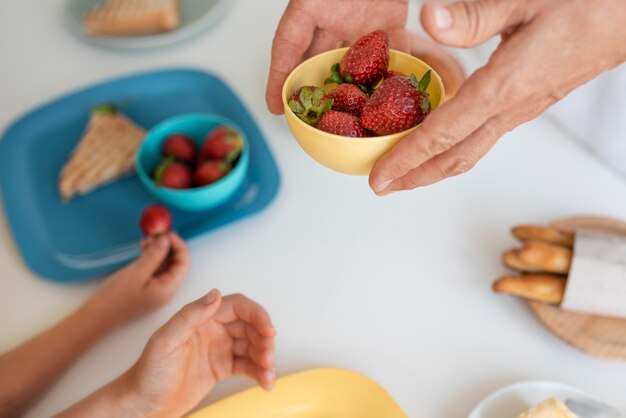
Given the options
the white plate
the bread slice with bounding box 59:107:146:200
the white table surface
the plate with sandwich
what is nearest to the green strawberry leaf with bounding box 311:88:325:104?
the white table surface

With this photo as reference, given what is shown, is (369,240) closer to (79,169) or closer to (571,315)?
(571,315)

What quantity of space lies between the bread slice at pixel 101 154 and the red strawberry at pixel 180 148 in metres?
0.08

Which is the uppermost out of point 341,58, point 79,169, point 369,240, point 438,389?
point 341,58

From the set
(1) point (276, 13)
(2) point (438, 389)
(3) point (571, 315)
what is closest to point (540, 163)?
(3) point (571, 315)

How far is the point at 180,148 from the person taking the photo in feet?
3.38

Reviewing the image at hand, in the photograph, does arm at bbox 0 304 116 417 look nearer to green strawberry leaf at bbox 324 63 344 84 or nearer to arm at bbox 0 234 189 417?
arm at bbox 0 234 189 417

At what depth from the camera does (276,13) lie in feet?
3.95

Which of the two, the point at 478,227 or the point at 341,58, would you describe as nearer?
the point at 341,58

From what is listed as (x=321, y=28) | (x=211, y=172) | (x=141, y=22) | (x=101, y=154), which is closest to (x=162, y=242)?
(x=211, y=172)

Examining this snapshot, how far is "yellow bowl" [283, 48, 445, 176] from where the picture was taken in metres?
0.56

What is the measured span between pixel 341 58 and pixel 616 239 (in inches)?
18.8

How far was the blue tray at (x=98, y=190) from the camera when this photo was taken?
96 cm

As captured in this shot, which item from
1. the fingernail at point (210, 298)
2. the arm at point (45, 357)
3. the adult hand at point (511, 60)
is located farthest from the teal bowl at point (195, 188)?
Result: the adult hand at point (511, 60)

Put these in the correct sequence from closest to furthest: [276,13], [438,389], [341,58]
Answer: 1. [341,58]
2. [438,389]
3. [276,13]
